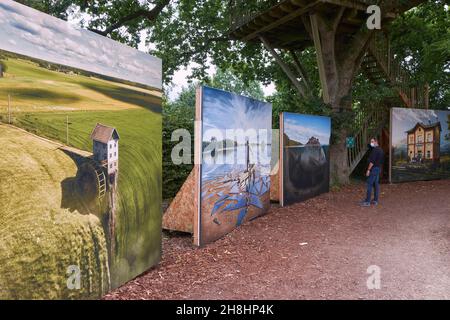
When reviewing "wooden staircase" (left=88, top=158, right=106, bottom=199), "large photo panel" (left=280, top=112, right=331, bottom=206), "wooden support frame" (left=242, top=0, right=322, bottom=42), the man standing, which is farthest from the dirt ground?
"wooden support frame" (left=242, top=0, right=322, bottom=42)

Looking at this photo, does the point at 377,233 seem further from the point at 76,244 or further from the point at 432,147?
the point at 432,147

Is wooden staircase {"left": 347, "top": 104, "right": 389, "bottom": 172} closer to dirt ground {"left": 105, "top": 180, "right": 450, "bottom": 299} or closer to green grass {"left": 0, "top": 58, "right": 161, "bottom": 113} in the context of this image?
dirt ground {"left": 105, "top": 180, "right": 450, "bottom": 299}

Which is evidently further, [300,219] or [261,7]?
[261,7]

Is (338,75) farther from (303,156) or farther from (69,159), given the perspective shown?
(69,159)

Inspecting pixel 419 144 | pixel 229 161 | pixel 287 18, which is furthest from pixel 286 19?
pixel 419 144

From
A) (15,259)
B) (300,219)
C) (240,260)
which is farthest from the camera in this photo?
(300,219)

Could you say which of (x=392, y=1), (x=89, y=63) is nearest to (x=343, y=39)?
(x=392, y=1)

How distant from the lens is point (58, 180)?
3443 mm

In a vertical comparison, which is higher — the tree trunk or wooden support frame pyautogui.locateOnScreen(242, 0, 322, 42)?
wooden support frame pyautogui.locateOnScreen(242, 0, 322, 42)

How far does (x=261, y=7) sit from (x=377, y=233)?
10.5 m

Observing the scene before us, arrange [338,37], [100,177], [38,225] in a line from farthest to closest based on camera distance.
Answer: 1. [338,37]
2. [100,177]
3. [38,225]

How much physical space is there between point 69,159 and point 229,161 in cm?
395

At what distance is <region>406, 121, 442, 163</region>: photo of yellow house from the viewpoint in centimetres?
1530

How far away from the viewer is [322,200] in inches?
439
